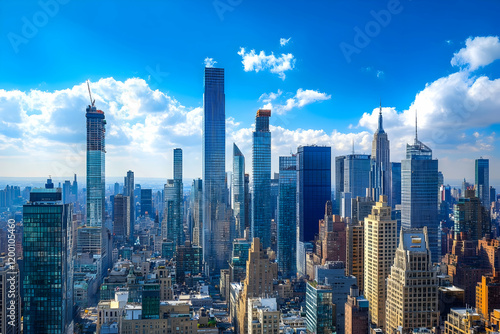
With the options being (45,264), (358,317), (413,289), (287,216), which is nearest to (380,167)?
(287,216)

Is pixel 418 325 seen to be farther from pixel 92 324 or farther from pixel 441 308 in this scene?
pixel 92 324

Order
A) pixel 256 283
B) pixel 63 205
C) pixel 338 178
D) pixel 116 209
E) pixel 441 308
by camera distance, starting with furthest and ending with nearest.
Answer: pixel 338 178 < pixel 116 209 < pixel 256 283 < pixel 63 205 < pixel 441 308

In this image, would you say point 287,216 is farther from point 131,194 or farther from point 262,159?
point 131,194

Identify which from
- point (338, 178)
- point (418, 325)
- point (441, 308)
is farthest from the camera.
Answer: point (338, 178)

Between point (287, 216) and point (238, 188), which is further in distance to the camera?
point (238, 188)

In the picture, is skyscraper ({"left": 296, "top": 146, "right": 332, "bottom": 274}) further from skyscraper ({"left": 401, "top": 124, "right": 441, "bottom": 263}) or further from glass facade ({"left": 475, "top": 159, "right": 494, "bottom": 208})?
glass facade ({"left": 475, "top": 159, "right": 494, "bottom": 208})

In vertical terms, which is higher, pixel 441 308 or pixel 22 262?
pixel 22 262

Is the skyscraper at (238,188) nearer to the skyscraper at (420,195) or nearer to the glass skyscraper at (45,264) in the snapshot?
the skyscraper at (420,195)

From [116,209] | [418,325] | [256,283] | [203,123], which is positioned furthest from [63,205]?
[203,123]
